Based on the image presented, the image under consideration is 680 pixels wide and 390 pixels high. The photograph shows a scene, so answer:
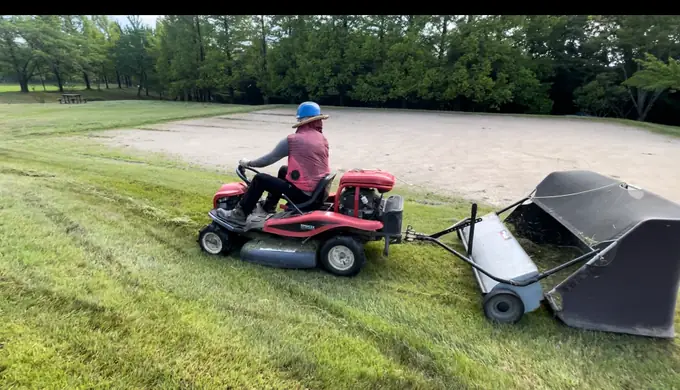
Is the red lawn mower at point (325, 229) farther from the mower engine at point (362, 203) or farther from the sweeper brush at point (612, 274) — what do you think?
the sweeper brush at point (612, 274)

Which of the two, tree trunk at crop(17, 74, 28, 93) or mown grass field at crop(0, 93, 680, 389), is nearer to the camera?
mown grass field at crop(0, 93, 680, 389)

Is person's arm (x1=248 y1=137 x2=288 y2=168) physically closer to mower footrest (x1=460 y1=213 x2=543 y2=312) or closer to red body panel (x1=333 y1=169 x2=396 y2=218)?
red body panel (x1=333 y1=169 x2=396 y2=218)

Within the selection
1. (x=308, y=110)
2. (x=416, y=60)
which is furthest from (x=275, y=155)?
(x=416, y=60)

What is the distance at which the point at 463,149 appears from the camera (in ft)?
40.1

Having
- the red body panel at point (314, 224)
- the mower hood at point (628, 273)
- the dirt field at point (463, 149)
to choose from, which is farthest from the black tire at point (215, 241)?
the dirt field at point (463, 149)

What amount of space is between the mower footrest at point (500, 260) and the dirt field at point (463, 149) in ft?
8.56

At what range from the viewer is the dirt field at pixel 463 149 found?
817 centimetres

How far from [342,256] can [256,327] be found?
1.11m

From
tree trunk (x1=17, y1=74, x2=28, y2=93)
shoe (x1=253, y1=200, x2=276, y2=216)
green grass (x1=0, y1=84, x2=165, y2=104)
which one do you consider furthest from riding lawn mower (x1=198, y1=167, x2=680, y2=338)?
tree trunk (x1=17, y1=74, x2=28, y2=93)

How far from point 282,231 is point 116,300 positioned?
1.43m

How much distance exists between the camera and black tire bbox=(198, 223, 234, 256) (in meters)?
3.85

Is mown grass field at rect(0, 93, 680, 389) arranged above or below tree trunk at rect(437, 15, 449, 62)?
below

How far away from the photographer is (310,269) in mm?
3680

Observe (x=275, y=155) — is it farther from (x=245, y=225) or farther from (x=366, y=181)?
(x=366, y=181)
